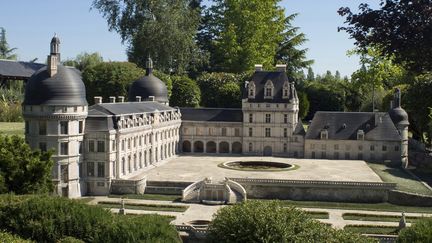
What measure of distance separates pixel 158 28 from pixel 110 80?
9497mm

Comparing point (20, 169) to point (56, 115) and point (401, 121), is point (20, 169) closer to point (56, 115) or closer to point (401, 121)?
point (56, 115)

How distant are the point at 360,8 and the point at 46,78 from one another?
34.7 meters

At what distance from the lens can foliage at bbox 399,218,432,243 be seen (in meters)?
21.2

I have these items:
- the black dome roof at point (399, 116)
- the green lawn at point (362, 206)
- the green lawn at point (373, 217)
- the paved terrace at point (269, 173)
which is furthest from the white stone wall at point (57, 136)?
the black dome roof at point (399, 116)

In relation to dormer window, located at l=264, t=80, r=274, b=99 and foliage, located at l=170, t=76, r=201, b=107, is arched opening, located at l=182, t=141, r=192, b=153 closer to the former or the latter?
foliage, located at l=170, t=76, r=201, b=107

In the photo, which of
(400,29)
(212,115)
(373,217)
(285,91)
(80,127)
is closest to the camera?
(400,29)

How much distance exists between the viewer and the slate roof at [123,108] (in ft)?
156

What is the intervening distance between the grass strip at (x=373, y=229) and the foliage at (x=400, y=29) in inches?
883

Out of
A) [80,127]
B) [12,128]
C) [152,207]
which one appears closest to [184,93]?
[12,128]

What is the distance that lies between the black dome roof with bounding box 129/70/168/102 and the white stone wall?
21.5 m

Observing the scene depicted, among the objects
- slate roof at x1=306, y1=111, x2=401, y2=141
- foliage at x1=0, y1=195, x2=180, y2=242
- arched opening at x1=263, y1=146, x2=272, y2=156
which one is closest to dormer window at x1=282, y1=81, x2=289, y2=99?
slate roof at x1=306, y1=111, x2=401, y2=141

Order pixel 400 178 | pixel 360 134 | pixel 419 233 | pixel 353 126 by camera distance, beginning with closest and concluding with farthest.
→ pixel 419 233, pixel 400 178, pixel 360 134, pixel 353 126

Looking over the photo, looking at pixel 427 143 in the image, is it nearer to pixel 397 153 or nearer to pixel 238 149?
pixel 397 153

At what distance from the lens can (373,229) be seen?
112ft
